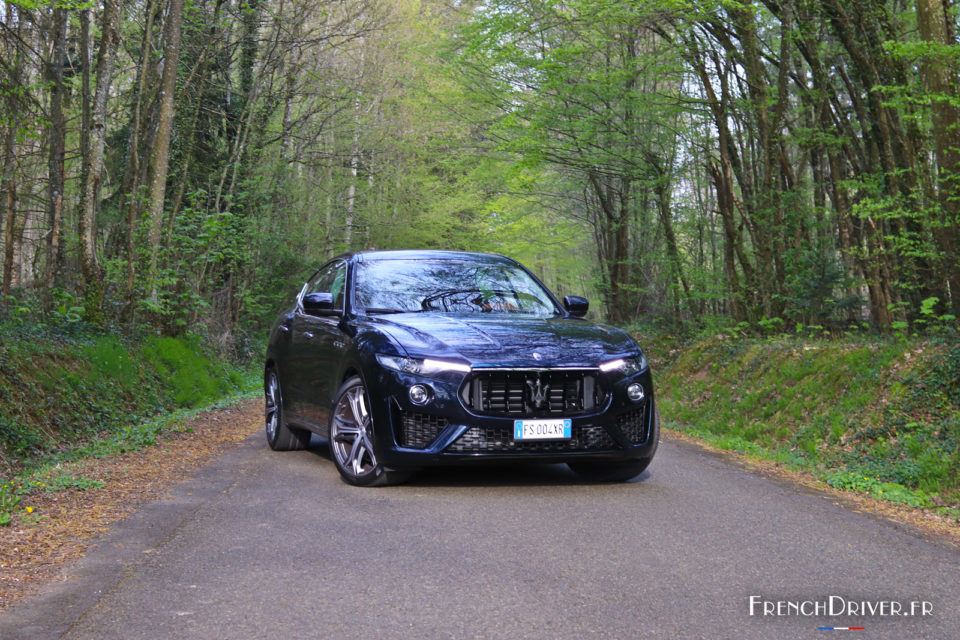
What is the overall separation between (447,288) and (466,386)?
1838 mm

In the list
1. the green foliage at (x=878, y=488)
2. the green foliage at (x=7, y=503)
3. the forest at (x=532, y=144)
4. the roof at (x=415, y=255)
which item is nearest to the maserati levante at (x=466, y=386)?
the roof at (x=415, y=255)

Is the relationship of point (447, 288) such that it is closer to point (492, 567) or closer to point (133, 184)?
point (492, 567)

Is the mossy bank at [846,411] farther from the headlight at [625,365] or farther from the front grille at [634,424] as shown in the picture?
the headlight at [625,365]

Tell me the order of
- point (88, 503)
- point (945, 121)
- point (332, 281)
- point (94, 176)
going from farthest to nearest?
point (94, 176) → point (945, 121) → point (332, 281) → point (88, 503)

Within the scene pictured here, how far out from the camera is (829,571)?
4609 millimetres

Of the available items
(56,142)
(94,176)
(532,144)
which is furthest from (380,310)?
(532,144)

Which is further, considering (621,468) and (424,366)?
(621,468)

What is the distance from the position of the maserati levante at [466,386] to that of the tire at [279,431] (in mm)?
1092

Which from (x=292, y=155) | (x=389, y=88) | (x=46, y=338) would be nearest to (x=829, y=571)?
(x=46, y=338)

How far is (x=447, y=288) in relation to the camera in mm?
7949

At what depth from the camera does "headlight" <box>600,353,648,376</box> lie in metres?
6.58

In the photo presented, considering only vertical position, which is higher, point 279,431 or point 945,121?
point 945,121

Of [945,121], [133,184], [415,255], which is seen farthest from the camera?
[133,184]

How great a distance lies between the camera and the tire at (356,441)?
653cm
